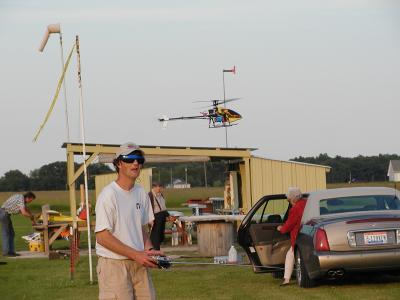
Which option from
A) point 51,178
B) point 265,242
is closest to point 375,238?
point 265,242

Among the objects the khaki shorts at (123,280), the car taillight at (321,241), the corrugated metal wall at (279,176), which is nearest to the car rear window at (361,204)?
the car taillight at (321,241)

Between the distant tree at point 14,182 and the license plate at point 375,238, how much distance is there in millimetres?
121754

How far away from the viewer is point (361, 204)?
1445 cm

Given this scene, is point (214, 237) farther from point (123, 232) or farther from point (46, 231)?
point (123, 232)

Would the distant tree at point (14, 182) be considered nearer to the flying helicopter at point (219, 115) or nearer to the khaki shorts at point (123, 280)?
the flying helicopter at point (219, 115)

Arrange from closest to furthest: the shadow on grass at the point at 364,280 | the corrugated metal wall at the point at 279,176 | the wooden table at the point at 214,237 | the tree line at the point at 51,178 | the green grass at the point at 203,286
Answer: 1. the green grass at the point at 203,286
2. the shadow on grass at the point at 364,280
3. the wooden table at the point at 214,237
4. the corrugated metal wall at the point at 279,176
5. the tree line at the point at 51,178

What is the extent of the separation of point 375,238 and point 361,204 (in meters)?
1.56

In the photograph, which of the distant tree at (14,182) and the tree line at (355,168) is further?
the distant tree at (14,182)

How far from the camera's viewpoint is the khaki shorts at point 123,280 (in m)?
7.62

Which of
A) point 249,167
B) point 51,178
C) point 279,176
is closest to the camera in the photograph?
point 249,167

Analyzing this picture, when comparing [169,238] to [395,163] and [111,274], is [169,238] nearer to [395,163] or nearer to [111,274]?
[111,274]

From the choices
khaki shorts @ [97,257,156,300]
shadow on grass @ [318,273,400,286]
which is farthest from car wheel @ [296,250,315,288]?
khaki shorts @ [97,257,156,300]

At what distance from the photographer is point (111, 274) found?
7648 mm

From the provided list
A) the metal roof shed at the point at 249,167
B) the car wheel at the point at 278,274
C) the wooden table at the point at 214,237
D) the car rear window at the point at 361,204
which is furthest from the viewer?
the metal roof shed at the point at 249,167
